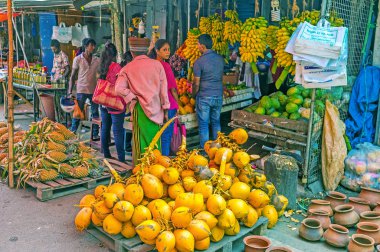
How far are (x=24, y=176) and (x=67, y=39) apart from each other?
739 centimetres

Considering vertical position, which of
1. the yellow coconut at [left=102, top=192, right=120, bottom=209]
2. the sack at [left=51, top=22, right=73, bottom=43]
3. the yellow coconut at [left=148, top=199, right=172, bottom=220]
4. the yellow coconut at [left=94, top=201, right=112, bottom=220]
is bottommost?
the yellow coconut at [left=94, top=201, right=112, bottom=220]

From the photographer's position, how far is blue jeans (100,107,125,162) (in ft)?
19.6

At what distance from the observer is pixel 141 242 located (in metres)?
3.41

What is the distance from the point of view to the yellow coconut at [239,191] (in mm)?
3760

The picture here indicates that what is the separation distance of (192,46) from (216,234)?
15.7ft

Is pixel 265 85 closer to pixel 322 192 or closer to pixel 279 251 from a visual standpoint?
pixel 322 192

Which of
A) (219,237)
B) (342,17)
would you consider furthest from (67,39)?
(219,237)

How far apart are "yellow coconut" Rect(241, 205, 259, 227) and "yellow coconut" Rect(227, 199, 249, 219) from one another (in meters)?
0.16

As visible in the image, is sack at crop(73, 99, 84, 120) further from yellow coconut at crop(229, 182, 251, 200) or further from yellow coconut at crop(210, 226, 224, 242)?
yellow coconut at crop(210, 226, 224, 242)

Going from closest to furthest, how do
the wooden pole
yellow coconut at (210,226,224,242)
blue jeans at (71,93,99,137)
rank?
yellow coconut at (210,226,224,242) < the wooden pole < blue jeans at (71,93,99,137)

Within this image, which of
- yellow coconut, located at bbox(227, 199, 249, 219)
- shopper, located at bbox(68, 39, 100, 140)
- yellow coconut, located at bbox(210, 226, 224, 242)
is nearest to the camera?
yellow coconut, located at bbox(210, 226, 224, 242)

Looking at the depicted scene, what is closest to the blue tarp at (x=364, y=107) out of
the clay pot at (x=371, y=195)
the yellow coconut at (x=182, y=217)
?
the clay pot at (x=371, y=195)

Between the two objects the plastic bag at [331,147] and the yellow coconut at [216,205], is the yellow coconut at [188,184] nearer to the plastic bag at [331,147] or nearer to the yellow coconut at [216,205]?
the yellow coconut at [216,205]

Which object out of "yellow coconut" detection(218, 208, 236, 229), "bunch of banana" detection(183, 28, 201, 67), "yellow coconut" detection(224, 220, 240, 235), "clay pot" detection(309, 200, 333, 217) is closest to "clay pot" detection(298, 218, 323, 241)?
"clay pot" detection(309, 200, 333, 217)
